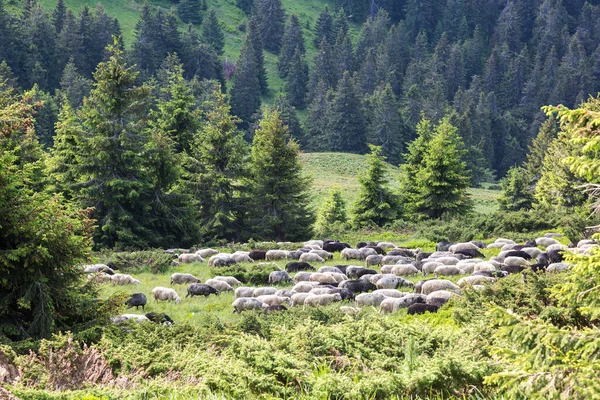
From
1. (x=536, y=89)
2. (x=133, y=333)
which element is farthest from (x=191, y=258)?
(x=536, y=89)

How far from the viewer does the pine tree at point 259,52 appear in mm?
136250

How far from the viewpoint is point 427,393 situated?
748cm

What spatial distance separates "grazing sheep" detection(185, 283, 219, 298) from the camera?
21.1 metres

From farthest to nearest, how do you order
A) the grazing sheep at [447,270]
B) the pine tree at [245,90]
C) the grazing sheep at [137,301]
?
1. the pine tree at [245,90]
2. the grazing sheep at [447,270]
3. the grazing sheep at [137,301]

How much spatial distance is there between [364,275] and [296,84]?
120933mm

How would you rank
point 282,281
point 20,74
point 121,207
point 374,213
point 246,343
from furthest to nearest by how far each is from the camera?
point 20,74, point 374,213, point 121,207, point 282,281, point 246,343

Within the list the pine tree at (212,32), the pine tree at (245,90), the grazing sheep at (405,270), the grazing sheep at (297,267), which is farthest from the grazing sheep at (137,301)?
the pine tree at (212,32)

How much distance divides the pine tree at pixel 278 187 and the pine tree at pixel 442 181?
966 cm

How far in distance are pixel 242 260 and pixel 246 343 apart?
19360 millimetres

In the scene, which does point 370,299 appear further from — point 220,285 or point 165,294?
point 165,294

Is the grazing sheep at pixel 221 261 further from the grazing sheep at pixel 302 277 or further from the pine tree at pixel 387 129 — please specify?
the pine tree at pixel 387 129

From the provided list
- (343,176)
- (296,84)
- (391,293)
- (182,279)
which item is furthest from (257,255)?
(296,84)

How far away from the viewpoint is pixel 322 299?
752 inches

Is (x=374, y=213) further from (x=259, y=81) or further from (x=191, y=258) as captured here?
(x=259, y=81)
